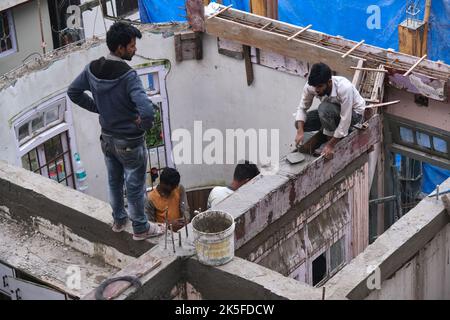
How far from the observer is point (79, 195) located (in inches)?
373

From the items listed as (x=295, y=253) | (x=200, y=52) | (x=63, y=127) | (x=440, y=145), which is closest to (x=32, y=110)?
(x=63, y=127)

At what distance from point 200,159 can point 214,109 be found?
115 centimetres

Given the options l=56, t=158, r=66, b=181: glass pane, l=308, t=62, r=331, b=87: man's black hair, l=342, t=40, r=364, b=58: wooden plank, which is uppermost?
l=308, t=62, r=331, b=87: man's black hair

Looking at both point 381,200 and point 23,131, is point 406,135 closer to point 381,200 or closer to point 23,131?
point 381,200

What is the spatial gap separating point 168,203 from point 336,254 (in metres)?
2.65

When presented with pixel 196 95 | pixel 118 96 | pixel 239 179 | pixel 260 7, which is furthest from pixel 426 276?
pixel 260 7

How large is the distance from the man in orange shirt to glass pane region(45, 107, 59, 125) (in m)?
4.84

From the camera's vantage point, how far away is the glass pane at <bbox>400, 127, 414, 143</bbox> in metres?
12.5

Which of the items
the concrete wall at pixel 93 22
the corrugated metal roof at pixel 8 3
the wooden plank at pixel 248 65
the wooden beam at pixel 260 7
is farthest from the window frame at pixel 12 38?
the wooden plank at pixel 248 65

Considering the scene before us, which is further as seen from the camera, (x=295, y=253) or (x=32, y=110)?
(x=32, y=110)

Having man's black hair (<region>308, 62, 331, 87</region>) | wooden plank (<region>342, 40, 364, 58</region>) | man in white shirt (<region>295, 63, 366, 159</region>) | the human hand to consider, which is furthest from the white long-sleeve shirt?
wooden plank (<region>342, 40, 364, 58</region>)

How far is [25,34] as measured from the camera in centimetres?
2131

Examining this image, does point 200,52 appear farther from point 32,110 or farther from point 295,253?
point 295,253

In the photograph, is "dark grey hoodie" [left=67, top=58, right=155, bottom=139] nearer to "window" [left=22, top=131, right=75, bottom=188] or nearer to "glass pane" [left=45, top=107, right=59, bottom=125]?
"window" [left=22, top=131, right=75, bottom=188]
